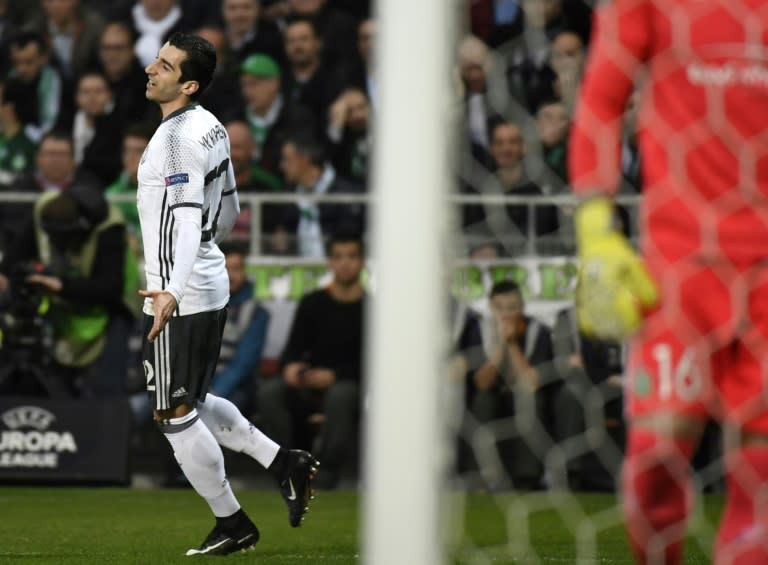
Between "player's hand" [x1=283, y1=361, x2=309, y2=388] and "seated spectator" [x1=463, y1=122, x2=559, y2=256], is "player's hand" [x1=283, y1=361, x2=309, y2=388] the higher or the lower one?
the lower one

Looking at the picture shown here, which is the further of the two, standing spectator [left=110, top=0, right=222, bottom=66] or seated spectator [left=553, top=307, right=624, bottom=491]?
standing spectator [left=110, top=0, right=222, bottom=66]

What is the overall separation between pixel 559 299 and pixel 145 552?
3708 mm

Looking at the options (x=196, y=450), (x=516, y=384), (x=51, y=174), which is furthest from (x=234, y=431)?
(x=51, y=174)

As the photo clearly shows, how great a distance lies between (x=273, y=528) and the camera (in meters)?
6.48

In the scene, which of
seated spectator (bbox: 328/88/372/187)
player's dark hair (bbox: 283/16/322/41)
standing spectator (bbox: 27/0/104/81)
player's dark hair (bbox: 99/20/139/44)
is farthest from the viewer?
standing spectator (bbox: 27/0/104/81)

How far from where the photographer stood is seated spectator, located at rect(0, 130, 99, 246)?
952 centimetres

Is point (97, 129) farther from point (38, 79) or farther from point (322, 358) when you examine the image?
point (322, 358)

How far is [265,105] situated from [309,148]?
3.34 feet

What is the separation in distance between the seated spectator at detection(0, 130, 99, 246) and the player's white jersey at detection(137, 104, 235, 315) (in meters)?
4.22

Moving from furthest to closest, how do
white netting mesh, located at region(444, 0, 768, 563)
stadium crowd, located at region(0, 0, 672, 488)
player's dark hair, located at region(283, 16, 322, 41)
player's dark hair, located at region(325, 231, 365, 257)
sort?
player's dark hair, located at region(283, 16, 322, 41) → player's dark hair, located at region(325, 231, 365, 257) → stadium crowd, located at region(0, 0, 672, 488) → white netting mesh, located at region(444, 0, 768, 563)

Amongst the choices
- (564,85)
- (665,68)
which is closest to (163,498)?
(564,85)

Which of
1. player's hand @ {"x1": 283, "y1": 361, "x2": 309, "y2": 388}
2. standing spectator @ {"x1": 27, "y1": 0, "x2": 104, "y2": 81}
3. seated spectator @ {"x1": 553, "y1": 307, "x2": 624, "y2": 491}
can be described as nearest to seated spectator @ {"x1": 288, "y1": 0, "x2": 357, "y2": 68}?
standing spectator @ {"x1": 27, "y1": 0, "x2": 104, "y2": 81}

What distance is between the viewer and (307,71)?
1085 cm

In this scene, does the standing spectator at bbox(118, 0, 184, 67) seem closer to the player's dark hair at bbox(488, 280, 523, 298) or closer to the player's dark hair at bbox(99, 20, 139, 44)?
the player's dark hair at bbox(99, 20, 139, 44)
